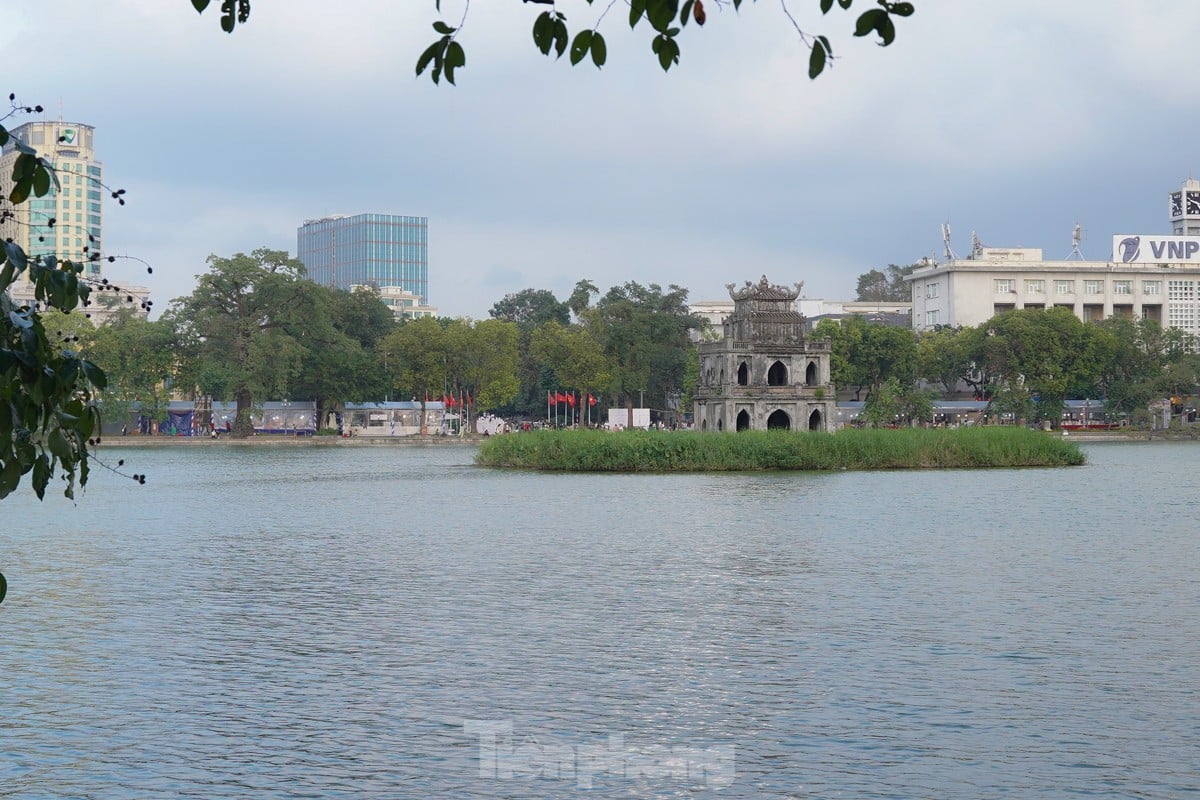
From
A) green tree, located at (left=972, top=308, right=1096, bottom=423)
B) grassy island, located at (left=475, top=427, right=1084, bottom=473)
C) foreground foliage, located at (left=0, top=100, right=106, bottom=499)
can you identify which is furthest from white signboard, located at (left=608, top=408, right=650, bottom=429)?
foreground foliage, located at (left=0, top=100, right=106, bottom=499)

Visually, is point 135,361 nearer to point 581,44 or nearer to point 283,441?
point 283,441

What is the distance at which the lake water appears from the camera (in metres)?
13.5

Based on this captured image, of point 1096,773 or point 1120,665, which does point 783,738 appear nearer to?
point 1096,773

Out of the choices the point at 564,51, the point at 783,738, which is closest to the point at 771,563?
the point at 783,738

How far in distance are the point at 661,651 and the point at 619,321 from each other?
368ft

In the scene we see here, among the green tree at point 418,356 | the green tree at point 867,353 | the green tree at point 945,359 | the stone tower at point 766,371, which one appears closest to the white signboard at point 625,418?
the green tree at point 418,356

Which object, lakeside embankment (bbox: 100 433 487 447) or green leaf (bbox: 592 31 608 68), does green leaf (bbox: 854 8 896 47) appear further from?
lakeside embankment (bbox: 100 433 487 447)

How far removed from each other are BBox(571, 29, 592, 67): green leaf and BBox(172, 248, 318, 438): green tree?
329ft

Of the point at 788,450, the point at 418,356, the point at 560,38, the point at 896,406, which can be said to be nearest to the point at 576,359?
the point at 418,356

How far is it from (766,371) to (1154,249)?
97.0 metres

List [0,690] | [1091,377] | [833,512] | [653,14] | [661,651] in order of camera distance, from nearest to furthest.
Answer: [653,14]
[0,690]
[661,651]
[833,512]
[1091,377]

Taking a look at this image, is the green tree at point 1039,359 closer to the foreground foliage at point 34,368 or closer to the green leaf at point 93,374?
the foreground foliage at point 34,368

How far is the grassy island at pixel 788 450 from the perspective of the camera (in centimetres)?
6619

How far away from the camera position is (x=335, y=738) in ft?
48.2
